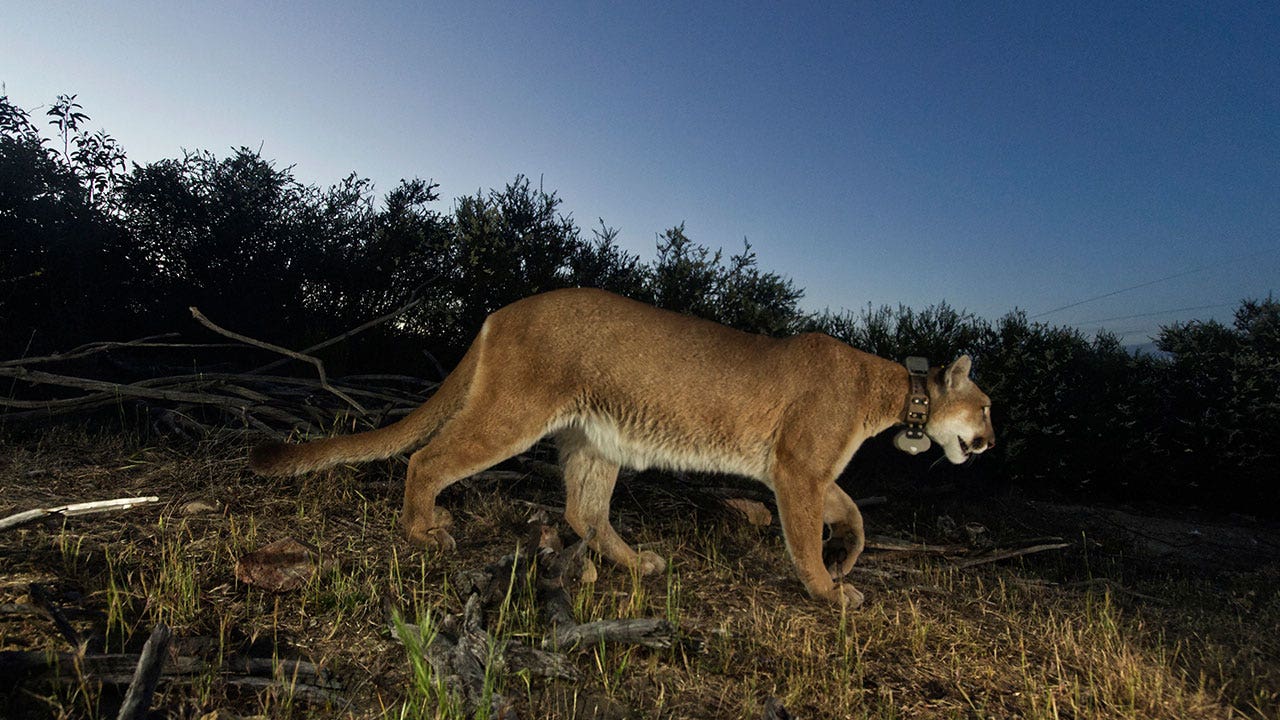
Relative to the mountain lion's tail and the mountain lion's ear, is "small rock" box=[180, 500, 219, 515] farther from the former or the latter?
the mountain lion's ear

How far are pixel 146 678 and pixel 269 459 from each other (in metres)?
2.15

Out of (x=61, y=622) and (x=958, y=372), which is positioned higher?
(x=958, y=372)

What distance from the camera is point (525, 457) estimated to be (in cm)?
643

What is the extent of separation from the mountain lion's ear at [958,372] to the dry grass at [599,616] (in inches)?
50.2

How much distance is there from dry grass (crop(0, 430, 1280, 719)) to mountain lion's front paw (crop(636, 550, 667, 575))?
0.49 ft

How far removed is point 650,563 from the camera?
455 centimetres

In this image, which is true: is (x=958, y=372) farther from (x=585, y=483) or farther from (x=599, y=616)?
(x=599, y=616)

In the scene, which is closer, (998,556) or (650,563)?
(650,563)

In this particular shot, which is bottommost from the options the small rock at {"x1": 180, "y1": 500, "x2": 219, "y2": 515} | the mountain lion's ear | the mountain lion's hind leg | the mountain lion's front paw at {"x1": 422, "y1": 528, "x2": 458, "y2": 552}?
the mountain lion's front paw at {"x1": 422, "y1": 528, "x2": 458, "y2": 552}

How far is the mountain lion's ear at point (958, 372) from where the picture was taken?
4.82 m

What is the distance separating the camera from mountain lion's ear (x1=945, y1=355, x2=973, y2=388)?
482 centimetres

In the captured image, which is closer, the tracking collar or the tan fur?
the tan fur

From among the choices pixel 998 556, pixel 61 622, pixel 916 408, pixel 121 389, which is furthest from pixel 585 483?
pixel 121 389

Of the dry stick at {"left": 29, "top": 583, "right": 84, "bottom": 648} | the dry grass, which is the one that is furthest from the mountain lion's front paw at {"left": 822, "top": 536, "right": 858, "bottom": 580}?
the dry stick at {"left": 29, "top": 583, "right": 84, "bottom": 648}
